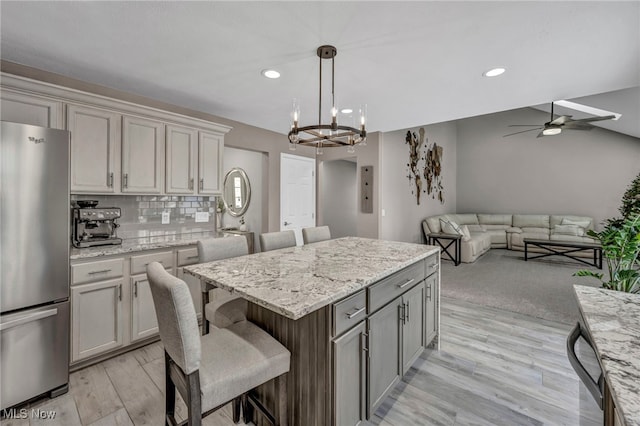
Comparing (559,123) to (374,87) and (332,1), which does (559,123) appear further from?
(332,1)

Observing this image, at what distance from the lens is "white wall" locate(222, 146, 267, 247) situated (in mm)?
4523

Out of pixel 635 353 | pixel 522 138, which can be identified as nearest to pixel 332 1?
pixel 635 353

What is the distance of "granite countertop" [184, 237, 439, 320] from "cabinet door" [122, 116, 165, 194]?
1.41m

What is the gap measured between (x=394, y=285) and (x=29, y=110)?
2.97 metres

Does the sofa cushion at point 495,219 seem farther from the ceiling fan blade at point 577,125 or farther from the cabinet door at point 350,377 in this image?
the cabinet door at point 350,377

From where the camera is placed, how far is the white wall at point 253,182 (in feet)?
14.8

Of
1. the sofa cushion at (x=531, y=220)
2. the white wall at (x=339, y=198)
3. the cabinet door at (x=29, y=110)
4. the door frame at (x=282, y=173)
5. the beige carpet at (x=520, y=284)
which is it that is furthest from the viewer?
the sofa cushion at (x=531, y=220)

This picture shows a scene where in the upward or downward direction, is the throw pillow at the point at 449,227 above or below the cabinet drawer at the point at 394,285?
above

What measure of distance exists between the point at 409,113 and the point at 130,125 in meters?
3.14

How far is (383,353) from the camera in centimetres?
165

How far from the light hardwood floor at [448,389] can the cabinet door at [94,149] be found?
59.1 inches

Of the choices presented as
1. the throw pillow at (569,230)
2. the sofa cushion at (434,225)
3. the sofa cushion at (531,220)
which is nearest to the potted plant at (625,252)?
the sofa cushion at (434,225)

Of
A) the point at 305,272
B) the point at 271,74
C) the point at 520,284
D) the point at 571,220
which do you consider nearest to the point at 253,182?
the point at 271,74

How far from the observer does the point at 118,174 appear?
2520 millimetres
